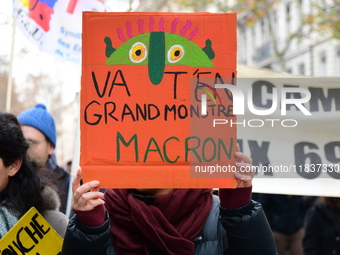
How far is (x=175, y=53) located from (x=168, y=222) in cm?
70

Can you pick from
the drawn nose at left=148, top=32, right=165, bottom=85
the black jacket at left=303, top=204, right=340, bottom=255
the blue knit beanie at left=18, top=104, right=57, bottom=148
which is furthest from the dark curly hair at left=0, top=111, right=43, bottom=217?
the black jacket at left=303, top=204, right=340, bottom=255

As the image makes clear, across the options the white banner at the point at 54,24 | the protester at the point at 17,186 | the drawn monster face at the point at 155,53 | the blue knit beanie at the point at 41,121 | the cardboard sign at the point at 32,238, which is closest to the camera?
the drawn monster face at the point at 155,53

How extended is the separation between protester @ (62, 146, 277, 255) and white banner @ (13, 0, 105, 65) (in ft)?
8.03

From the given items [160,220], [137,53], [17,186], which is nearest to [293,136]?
[160,220]

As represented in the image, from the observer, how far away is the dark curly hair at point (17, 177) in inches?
94.5

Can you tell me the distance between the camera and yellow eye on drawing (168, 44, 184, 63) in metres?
2.16

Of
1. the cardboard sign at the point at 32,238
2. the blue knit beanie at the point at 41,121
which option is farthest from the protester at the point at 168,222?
the blue knit beanie at the point at 41,121

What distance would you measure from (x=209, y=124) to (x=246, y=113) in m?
2.14

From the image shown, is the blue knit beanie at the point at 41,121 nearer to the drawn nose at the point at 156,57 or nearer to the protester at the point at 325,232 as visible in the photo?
the drawn nose at the point at 156,57

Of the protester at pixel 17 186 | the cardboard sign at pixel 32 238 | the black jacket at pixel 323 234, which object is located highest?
the protester at pixel 17 186

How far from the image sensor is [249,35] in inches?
1323

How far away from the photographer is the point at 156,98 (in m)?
2.16

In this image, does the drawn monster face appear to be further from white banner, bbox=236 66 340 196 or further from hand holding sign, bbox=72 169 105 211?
white banner, bbox=236 66 340 196

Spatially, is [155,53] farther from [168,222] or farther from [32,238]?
[32,238]
